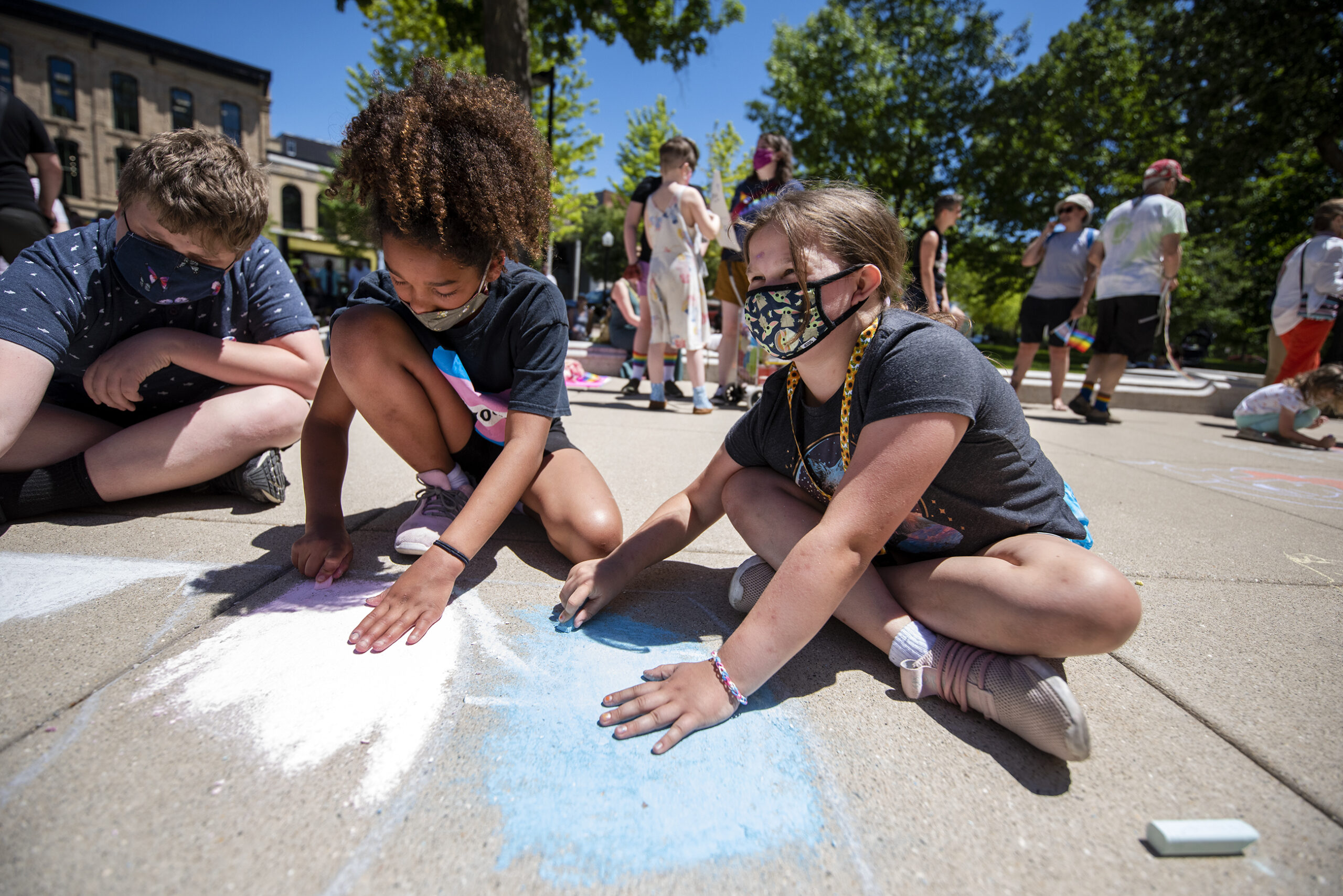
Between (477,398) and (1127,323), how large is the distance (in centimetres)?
566

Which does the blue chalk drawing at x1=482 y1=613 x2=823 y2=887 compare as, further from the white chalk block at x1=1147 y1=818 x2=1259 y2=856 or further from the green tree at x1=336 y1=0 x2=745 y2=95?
the green tree at x1=336 y1=0 x2=745 y2=95

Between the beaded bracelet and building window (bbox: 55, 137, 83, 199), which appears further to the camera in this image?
building window (bbox: 55, 137, 83, 199)

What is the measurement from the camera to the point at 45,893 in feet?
2.73

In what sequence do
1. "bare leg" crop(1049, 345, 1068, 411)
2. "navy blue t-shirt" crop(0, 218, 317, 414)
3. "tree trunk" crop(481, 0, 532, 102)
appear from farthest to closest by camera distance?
"tree trunk" crop(481, 0, 532, 102) → "bare leg" crop(1049, 345, 1068, 411) → "navy blue t-shirt" crop(0, 218, 317, 414)

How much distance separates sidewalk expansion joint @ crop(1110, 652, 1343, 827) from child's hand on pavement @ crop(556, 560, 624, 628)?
1219 millimetres

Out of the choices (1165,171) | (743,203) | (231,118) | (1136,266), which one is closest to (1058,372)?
(1136,266)

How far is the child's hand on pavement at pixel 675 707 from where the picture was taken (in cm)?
121

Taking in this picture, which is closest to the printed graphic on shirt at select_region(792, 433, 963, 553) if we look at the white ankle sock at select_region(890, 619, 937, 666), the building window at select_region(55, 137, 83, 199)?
the white ankle sock at select_region(890, 619, 937, 666)

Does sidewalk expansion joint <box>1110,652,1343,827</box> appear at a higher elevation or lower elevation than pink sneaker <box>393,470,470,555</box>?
lower

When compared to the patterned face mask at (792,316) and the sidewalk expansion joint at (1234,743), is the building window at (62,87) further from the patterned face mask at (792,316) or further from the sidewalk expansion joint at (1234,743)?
the sidewalk expansion joint at (1234,743)

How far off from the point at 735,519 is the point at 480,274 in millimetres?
928

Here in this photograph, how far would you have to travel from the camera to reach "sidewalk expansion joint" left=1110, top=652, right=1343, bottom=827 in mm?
1103

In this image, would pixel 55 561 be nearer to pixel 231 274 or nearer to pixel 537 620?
pixel 231 274

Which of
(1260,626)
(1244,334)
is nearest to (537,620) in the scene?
(1260,626)
